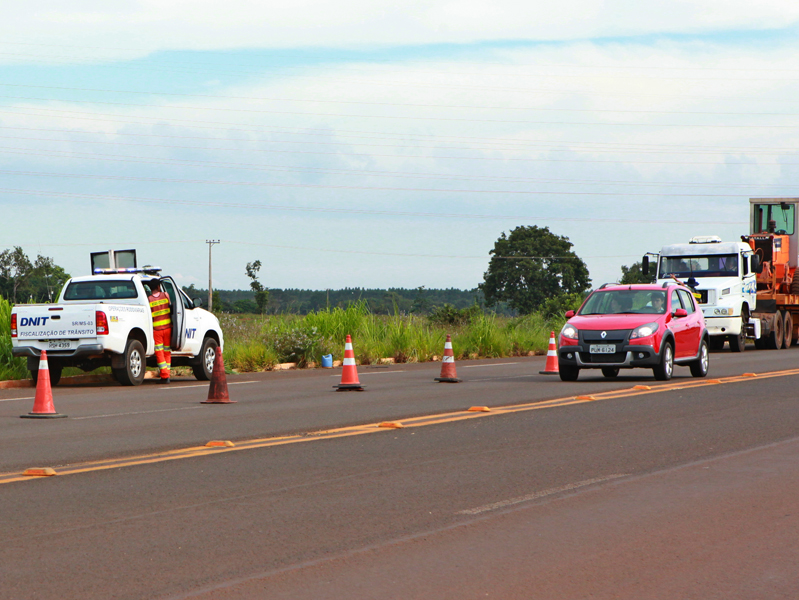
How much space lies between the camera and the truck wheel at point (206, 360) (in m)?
20.0

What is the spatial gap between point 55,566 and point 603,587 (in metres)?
2.83

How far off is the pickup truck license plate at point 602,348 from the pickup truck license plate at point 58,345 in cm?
902

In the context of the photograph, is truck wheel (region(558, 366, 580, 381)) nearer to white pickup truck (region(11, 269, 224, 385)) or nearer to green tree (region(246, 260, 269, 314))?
white pickup truck (region(11, 269, 224, 385))

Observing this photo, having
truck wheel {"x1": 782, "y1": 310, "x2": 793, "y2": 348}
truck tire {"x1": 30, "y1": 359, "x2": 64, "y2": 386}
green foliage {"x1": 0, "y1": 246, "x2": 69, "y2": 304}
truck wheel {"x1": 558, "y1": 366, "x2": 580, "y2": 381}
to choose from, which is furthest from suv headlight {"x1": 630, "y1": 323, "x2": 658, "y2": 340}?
green foliage {"x1": 0, "y1": 246, "x2": 69, "y2": 304}

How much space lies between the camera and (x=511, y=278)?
83.2 meters

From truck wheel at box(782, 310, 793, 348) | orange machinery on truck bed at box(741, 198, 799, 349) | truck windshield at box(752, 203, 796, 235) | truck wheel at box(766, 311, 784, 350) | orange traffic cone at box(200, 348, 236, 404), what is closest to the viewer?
orange traffic cone at box(200, 348, 236, 404)

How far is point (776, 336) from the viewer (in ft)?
109

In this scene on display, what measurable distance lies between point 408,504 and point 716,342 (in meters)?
27.6

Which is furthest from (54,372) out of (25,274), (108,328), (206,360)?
(25,274)

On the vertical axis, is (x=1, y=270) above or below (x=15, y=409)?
above

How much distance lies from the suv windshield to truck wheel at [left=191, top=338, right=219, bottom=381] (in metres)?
7.35

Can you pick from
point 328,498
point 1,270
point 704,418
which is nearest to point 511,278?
point 1,270

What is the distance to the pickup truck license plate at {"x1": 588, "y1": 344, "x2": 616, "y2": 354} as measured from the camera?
17234 mm

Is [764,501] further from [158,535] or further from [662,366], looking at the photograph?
[662,366]
